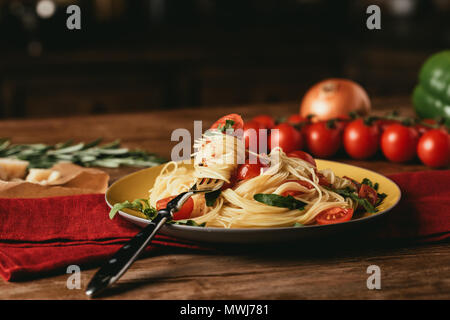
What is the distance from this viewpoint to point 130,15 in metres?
6.98

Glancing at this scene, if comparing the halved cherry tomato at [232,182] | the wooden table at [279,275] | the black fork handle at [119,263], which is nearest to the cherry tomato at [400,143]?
the wooden table at [279,275]

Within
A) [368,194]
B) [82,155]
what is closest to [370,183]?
[368,194]

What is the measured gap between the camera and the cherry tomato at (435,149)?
2150 mm

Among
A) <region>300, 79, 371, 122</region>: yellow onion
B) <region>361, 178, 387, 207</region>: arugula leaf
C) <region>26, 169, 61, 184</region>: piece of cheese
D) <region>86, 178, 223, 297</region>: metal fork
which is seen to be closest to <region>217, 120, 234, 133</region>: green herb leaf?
<region>86, 178, 223, 297</region>: metal fork

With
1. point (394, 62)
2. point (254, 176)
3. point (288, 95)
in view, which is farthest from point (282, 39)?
point (254, 176)

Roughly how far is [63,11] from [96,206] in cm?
527

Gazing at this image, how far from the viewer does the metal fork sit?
106 centimetres

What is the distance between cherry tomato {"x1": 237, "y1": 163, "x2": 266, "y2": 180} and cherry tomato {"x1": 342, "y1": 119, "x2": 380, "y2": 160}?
0.96m

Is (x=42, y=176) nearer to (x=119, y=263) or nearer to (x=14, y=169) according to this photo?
(x=14, y=169)

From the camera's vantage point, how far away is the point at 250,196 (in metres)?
1.47

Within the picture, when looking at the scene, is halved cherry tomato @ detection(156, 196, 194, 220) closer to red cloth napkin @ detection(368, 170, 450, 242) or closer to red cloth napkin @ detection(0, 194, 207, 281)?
red cloth napkin @ detection(0, 194, 207, 281)

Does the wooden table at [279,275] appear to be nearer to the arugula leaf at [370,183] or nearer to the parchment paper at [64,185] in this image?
the arugula leaf at [370,183]

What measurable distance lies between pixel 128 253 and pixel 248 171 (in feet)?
1.59
